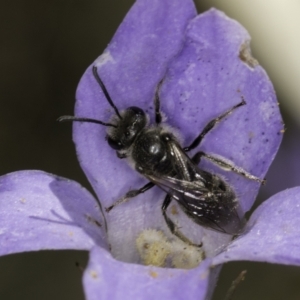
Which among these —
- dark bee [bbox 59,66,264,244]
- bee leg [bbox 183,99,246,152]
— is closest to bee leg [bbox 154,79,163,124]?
dark bee [bbox 59,66,264,244]

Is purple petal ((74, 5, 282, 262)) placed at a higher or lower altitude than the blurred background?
higher

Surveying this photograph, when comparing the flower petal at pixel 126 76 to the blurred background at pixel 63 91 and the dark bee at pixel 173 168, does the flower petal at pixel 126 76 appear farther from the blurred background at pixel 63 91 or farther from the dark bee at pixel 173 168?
the blurred background at pixel 63 91

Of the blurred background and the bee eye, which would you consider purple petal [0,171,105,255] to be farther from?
the blurred background

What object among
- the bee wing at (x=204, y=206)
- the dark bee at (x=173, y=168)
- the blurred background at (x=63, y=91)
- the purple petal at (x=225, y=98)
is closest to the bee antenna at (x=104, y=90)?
the dark bee at (x=173, y=168)

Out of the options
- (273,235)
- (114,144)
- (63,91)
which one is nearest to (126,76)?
(114,144)

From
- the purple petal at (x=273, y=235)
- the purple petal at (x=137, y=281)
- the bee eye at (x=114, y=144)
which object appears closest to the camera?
the purple petal at (x=137, y=281)

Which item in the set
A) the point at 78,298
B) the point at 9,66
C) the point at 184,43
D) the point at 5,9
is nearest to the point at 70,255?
the point at 78,298
